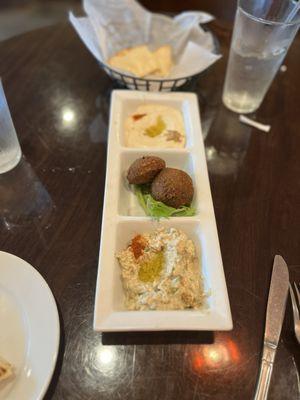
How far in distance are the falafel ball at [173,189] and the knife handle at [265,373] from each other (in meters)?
0.41

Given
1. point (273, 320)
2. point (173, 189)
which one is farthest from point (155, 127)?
point (273, 320)

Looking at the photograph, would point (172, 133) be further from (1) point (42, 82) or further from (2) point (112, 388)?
(2) point (112, 388)

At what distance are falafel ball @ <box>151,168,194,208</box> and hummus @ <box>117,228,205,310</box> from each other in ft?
0.30

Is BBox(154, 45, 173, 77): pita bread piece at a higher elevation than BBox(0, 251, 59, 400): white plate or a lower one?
higher

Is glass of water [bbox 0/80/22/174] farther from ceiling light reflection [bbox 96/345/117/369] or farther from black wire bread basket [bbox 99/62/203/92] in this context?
ceiling light reflection [bbox 96/345/117/369]

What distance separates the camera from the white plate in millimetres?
646

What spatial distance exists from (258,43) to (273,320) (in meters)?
0.93

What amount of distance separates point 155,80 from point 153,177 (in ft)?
1.50

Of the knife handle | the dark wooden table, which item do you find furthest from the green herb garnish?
the knife handle

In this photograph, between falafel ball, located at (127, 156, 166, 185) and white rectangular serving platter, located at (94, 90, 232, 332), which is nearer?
white rectangular serving platter, located at (94, 90, 232, 332)

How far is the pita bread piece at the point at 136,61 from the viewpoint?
1341 millimetres

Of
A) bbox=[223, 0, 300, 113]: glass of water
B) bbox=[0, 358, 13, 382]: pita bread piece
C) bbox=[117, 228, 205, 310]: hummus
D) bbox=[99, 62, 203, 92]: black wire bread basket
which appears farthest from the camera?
bbox=[99, 62, 203, 92]: black wire bread basket

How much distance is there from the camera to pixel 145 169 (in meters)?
0.96

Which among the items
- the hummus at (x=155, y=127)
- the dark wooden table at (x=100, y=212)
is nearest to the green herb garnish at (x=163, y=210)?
the dark wooden table at (x=100, y=212)
